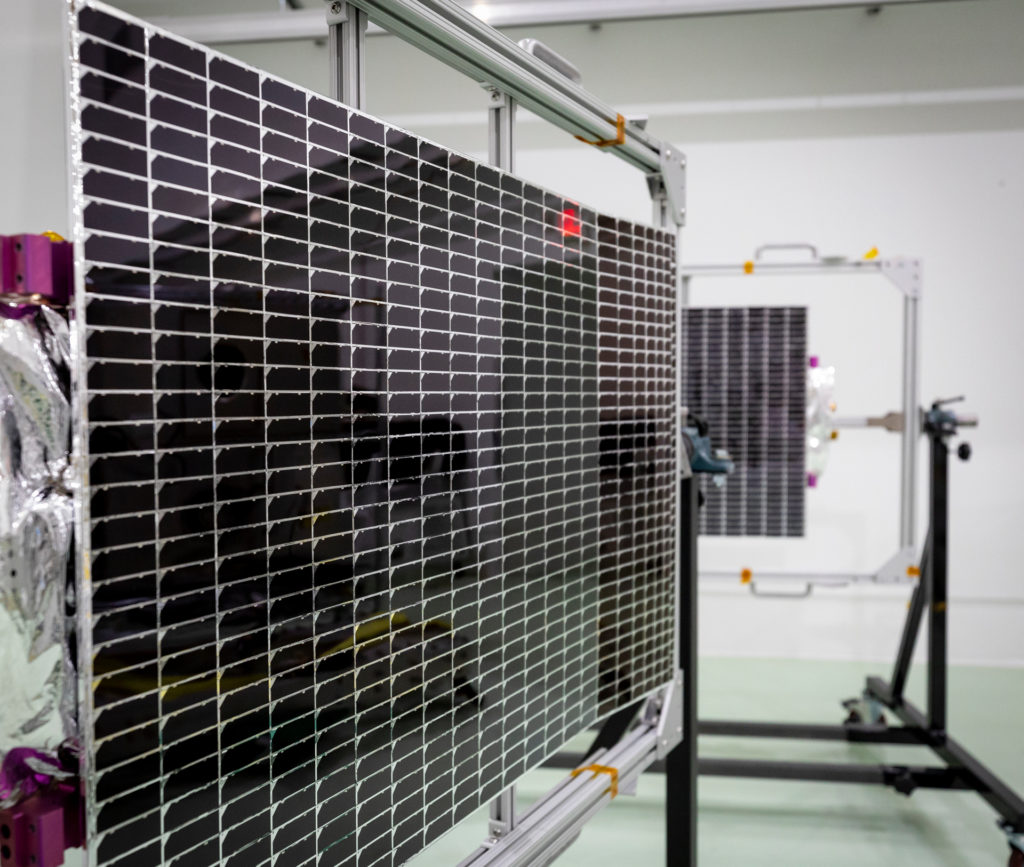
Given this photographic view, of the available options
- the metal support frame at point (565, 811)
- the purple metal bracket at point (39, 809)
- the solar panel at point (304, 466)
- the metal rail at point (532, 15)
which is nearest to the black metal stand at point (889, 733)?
the metal support frame at point (565, 811)

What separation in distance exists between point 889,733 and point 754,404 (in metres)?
1.24

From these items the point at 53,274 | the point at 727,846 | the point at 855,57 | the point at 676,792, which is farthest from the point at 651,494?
the point at 855,57

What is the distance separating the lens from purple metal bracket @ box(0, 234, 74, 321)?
0.66m

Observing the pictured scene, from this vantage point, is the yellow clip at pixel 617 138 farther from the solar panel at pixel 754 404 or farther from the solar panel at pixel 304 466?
the solar panel at pixel 754 404

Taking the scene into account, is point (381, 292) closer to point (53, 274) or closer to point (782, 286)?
point (53, 274)

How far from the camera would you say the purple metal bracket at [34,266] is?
0.66 meters

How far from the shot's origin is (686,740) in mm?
1796

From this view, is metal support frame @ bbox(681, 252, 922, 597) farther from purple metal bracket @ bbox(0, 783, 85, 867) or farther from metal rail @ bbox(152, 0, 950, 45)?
purple metal bracket @ bbox(0, 783, 85, 867)

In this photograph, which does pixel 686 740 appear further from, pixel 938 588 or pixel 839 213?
pixel 839 213

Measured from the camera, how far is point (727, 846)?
2.40m

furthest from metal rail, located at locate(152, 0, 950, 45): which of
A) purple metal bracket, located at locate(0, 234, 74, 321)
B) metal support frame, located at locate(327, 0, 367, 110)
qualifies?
purple metal bracket, located at locate(0, 234, 74, 321)

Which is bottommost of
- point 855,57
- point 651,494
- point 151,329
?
point 651,494

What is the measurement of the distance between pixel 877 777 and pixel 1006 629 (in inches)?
79.4

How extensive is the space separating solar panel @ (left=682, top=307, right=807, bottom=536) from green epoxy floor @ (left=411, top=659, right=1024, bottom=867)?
82 cm
